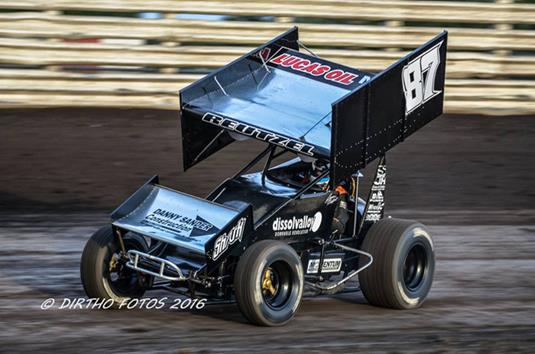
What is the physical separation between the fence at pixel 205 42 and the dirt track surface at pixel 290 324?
4.91 m

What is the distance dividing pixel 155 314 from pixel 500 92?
9.88 m

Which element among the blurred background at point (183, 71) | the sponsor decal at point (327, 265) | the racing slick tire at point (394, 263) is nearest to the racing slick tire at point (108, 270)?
the sponsor decal at point (327, 265)

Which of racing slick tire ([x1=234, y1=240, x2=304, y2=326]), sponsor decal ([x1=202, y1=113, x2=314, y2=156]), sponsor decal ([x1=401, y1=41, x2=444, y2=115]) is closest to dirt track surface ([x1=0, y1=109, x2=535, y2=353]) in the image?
racing slick tire ([x1=234, y1=240, x2=304, y2=326])

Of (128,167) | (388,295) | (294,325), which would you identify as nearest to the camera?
(294,325)

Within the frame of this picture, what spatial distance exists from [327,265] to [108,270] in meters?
1.70

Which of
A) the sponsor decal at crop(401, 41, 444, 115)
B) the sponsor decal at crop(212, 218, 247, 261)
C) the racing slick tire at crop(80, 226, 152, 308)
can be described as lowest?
the racing slick tire at crop(80, 226, 152, 308)

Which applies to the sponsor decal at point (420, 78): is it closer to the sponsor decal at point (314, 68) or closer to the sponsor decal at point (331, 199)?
the sponsor decal at point (314, 68)

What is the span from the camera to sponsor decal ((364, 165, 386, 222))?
836cm

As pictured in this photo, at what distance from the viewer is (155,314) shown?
7555mm

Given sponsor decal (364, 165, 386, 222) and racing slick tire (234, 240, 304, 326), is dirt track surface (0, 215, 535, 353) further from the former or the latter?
sponsor decal (364, 165, 386, 222)

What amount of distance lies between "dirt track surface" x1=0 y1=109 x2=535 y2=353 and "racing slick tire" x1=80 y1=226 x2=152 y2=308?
7.0 inches

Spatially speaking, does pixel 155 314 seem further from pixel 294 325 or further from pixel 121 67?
pixel 121 67

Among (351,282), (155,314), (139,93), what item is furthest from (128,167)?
(155,314)
